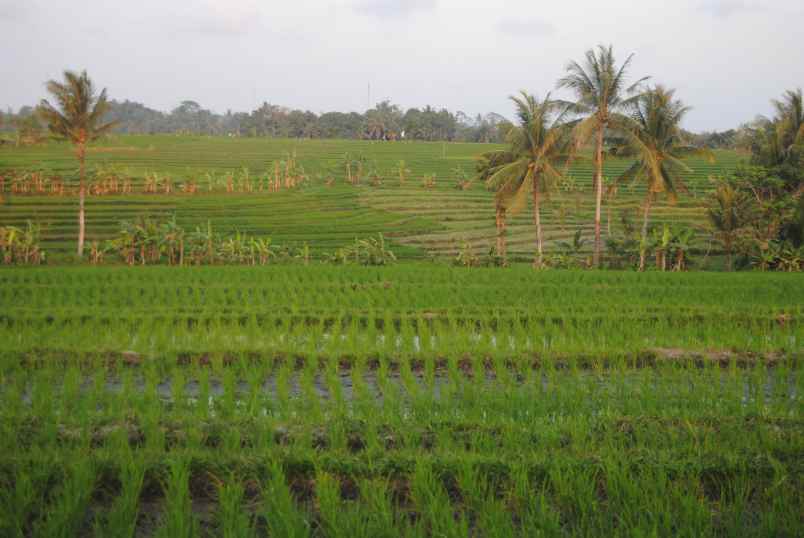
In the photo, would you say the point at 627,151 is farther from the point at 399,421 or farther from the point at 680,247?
the point at 399,421

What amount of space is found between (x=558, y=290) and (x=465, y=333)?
→ 4478mm

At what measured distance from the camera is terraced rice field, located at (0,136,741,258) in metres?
25.7

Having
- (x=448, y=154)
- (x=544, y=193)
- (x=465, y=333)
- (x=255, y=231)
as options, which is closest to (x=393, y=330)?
(x=465, y=333)

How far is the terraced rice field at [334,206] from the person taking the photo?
25719 mm

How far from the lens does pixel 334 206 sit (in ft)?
100

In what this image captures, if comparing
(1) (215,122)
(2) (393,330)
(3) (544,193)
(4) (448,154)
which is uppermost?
(1) (215,122)

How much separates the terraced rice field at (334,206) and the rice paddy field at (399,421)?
11.9m

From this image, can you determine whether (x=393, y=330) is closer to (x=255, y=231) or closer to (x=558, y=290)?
(x=558, y=290)

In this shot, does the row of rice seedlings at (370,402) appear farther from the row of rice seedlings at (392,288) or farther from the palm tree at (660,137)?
the palm tree at (660,137)

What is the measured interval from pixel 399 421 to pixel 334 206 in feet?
85.6

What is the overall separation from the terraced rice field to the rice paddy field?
39.1 ft

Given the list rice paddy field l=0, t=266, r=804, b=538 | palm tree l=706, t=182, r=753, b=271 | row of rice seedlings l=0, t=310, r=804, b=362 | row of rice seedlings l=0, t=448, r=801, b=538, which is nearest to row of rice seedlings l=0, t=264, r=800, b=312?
rice paddy field l=0, t=266, r=804, b=538

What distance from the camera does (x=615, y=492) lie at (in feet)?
13.0

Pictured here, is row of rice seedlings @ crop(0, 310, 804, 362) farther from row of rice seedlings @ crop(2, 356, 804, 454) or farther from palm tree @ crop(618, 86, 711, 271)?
palm tree @ crop(618, 86, 711, 271)
